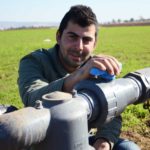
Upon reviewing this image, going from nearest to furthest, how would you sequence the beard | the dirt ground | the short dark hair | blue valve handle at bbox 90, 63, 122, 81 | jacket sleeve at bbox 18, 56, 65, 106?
blue valve handle at bbox 90, 63, 122, 81
jacket sleeve at bbox 18, 56, 65, 106
the beard
the short dark hair
the dirt ground

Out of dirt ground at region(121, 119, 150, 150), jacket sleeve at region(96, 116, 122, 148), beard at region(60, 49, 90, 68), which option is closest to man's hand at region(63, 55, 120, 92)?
jacket sleeve at region(96, 116, 122, 148)

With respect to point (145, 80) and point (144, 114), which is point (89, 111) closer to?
point (145, 80)

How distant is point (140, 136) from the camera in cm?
479

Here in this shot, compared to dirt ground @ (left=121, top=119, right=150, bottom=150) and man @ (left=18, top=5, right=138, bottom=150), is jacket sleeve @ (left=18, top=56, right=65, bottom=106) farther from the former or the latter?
dirt ground @ (left=121, top=119, right=150, bottom=150)

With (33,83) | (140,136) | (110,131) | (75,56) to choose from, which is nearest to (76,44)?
(75,56)

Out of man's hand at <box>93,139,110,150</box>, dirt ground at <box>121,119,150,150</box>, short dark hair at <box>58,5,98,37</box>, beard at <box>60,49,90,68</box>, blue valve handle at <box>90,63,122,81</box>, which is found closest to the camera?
blue valve handle at <box>90,63,122,81</box>

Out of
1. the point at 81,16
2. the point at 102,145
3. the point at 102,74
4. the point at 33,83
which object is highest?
the point at 81,16

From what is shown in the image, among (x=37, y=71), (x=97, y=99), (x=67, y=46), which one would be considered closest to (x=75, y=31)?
(x=67, y=46)

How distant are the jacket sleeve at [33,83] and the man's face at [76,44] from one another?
0.59 feet

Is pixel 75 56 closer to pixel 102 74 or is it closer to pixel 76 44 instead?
pixel 76 44

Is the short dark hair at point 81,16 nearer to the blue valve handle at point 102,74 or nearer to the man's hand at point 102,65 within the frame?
the man's hand at point 102,65

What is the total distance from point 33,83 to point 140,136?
3221 mm

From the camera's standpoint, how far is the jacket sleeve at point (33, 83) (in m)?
1.61

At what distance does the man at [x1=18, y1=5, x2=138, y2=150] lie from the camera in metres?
1.81
